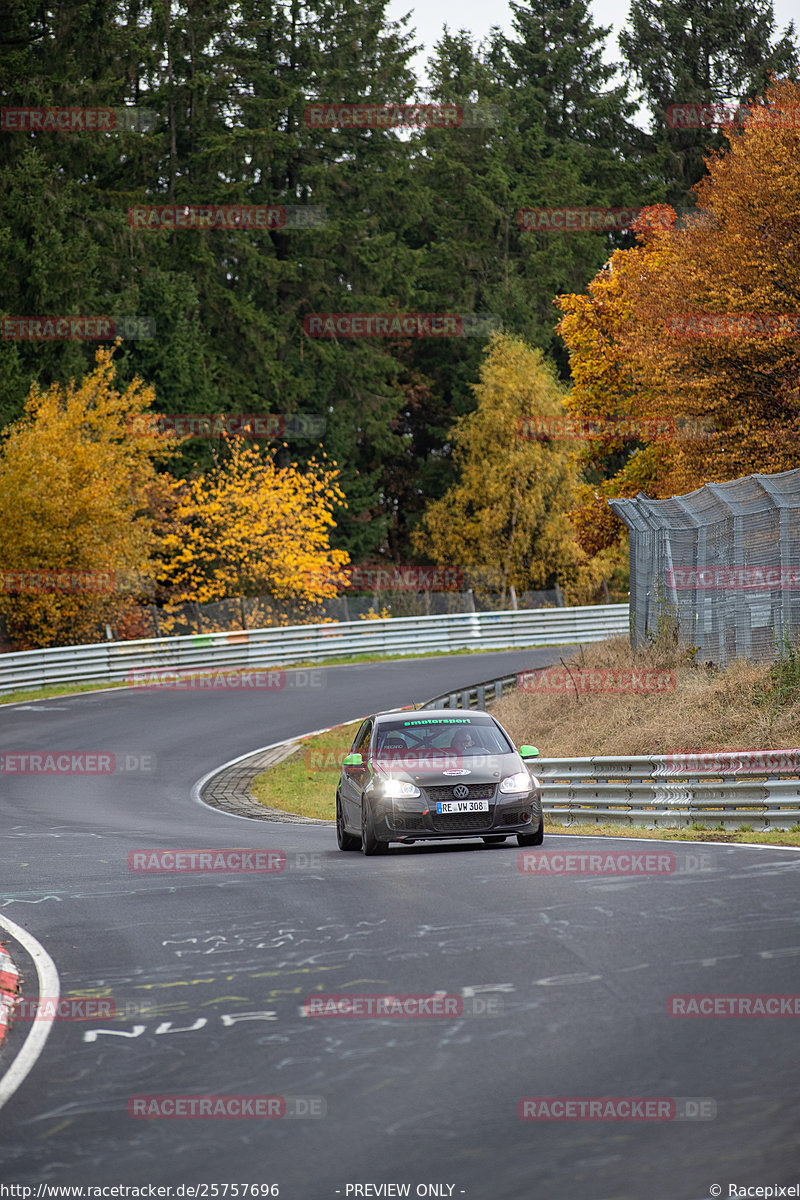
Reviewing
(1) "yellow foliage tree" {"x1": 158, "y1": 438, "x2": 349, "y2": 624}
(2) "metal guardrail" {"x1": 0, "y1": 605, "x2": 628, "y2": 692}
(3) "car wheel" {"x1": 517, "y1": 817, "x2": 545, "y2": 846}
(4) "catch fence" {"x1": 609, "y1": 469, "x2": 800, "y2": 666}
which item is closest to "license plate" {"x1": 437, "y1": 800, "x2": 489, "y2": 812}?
(3) "car wheel" {"x1": 517, "y1": 817, "x2": 545, "y2": 846}

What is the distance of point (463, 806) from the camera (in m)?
15.1

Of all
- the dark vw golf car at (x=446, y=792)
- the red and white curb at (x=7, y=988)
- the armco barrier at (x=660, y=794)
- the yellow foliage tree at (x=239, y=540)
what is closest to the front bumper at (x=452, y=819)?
the dark vw golf car at (x=446, y=792)

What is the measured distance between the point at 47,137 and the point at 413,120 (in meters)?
19.9

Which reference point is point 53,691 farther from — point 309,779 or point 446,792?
point 446,792

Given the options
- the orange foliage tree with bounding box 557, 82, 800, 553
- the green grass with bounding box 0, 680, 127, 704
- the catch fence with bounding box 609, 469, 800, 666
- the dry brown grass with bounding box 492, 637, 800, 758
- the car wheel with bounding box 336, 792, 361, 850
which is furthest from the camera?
the green grass with bounding box 0, 680, 127, 704

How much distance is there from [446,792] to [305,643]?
2960 centimetres

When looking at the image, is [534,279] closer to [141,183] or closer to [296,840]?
[141,183]

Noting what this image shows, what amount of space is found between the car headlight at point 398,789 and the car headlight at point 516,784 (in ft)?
2.90

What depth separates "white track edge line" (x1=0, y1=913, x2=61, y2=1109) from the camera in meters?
7.24

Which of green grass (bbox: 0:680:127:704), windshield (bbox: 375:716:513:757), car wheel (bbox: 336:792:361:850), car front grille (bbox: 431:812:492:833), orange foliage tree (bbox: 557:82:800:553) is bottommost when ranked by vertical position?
green grass (bbox: 0:680:127:704)

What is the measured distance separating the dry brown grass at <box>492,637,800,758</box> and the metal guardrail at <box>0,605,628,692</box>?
14.7 meters

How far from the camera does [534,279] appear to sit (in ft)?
234

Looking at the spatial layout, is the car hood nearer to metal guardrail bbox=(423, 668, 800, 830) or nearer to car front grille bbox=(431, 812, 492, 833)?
car front grille bbox=(431, 812, 492, 833)

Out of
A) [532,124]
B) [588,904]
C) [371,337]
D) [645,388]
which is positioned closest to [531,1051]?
[588,904]
